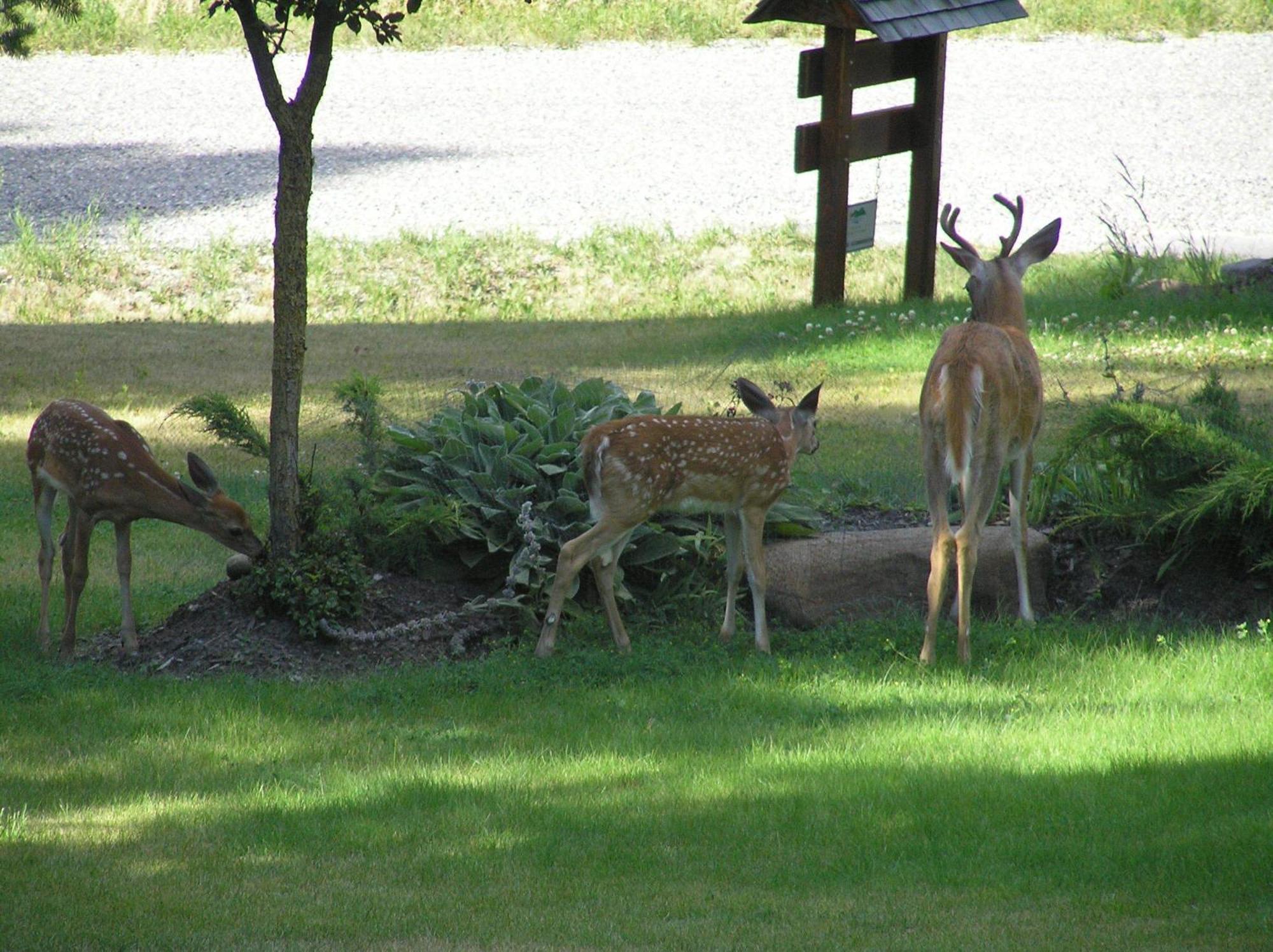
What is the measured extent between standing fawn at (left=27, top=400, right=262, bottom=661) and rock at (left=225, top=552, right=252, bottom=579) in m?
0.10

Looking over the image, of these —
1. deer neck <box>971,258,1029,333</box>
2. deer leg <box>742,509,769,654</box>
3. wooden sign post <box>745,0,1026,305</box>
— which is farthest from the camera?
wooden sign post <box>745,0,1026,305</box>

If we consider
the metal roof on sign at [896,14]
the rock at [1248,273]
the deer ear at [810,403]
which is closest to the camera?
the deer ear at [810,403]

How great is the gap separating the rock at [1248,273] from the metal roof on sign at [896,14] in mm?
3297

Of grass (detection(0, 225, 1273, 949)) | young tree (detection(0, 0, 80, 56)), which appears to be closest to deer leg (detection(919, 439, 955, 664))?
grass (detection(0, 225, 1273, 949))

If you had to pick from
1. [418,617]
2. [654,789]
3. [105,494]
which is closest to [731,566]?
[418,617]

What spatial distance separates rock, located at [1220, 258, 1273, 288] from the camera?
16297 millimetres

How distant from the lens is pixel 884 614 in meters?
8.99

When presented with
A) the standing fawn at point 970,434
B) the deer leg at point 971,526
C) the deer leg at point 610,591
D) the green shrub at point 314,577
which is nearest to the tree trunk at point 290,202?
the green shrub at point 314,577

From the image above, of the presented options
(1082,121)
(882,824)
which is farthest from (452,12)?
(882,824)

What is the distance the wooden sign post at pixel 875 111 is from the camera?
15711 millimetres

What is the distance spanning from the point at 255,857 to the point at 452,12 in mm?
31856

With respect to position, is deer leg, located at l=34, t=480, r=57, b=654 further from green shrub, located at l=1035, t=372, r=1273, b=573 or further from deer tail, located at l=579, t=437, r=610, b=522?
green shrub, located at l=1035, t=372, r=1273, b=573

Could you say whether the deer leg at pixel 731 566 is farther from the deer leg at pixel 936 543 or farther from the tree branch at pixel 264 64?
the tree branch at pixel 264 64

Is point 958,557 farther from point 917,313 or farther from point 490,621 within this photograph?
point 917,313
